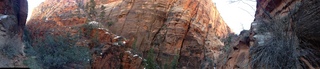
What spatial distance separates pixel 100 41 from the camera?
18.3 meters

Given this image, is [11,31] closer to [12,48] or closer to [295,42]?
[12,48]

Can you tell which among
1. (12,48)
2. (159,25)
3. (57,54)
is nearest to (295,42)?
(12,48)

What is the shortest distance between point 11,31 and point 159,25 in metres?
12.5

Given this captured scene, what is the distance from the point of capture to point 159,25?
79.3 feet

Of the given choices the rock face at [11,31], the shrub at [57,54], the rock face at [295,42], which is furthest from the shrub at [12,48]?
the rock face at [295,42]

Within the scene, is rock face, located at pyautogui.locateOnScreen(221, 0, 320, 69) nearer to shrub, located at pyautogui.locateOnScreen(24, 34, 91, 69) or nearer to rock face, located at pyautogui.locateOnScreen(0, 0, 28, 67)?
rock face, located at pyautogui.locateOnScreen(0, 0, 28, 67)

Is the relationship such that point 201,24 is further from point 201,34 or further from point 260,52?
point 260,52

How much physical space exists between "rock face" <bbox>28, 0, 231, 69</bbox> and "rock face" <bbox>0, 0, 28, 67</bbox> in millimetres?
4736

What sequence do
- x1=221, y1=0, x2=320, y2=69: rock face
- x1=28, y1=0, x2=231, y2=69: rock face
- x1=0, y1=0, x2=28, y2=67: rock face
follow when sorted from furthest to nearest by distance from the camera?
x1=28, y1=0, x2=231, y2=69: rock face
x1=0, y1=0, x2=28, y2=67: rock face
x1=221, y1=0, x2=320, y2=69: rock face

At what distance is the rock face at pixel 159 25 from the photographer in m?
22.0

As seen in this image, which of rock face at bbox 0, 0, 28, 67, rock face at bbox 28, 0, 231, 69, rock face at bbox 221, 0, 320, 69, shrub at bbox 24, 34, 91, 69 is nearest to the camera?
rock face at bbox 221, 0, 320, 69

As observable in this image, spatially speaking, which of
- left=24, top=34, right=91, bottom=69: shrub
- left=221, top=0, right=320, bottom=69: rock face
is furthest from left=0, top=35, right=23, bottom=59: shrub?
left=221, top=0, right=320, bottom=69: rock face

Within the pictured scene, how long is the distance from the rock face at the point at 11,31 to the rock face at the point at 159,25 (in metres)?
4.74

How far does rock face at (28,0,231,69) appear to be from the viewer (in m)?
22.0
